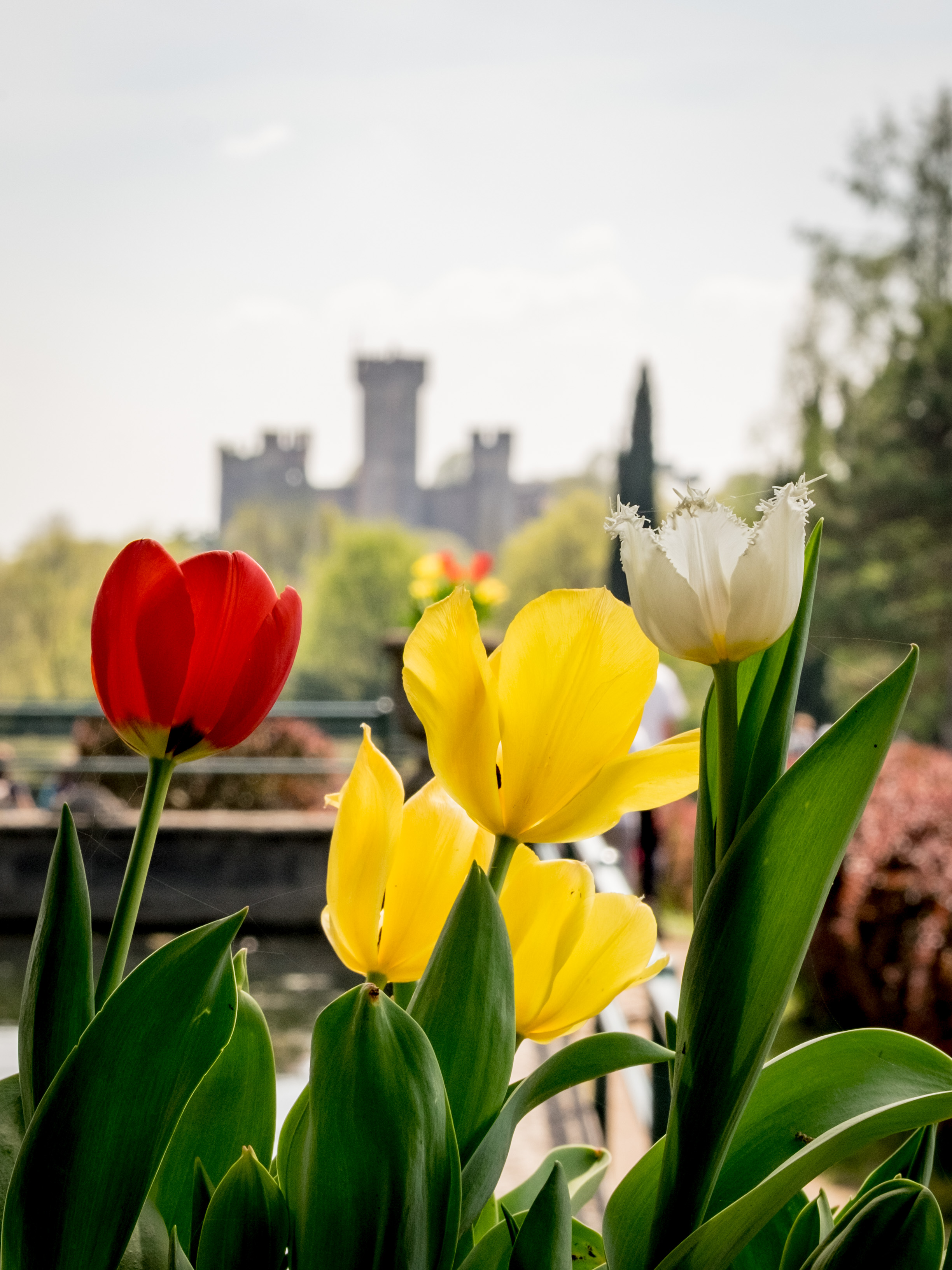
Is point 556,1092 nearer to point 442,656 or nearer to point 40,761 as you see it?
point 442,656

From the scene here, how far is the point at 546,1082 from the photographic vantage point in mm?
291

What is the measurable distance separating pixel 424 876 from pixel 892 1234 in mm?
151

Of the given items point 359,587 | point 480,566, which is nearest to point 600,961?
point 480,566

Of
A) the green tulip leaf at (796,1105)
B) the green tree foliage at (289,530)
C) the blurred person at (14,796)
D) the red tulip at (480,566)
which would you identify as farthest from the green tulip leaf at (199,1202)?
the green tree foliage at (289,530)

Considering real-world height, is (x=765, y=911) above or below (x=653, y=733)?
above

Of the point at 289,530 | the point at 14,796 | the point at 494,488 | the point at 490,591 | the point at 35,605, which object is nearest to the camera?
the point at 14,796

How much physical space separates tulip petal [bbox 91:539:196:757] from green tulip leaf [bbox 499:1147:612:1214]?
19 cm

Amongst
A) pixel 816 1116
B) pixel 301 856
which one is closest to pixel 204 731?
pixel 816 1116

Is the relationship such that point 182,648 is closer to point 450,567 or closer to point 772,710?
point 772,710

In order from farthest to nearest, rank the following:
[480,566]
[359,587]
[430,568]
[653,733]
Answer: [359,587], [430,568], [480,566], [653,733]

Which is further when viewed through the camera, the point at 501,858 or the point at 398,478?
the point at 398,478

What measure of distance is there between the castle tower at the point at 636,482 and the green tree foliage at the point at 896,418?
11.7 m

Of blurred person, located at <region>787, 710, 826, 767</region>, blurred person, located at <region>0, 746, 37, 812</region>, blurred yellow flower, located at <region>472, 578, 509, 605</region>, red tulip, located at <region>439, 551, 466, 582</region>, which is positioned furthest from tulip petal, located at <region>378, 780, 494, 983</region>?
red tulip, located at <region>439, 551, 466, 582</region>

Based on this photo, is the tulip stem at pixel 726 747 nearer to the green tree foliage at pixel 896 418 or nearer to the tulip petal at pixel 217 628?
the tulip petal at pixel 217 628
